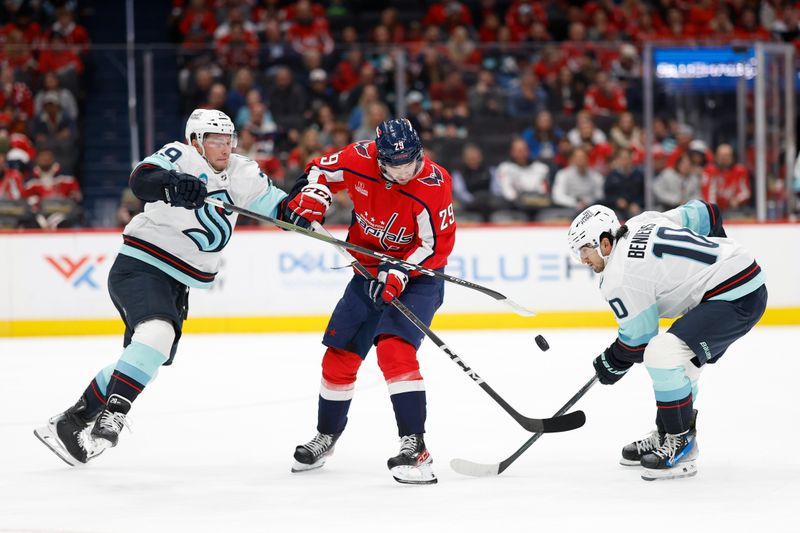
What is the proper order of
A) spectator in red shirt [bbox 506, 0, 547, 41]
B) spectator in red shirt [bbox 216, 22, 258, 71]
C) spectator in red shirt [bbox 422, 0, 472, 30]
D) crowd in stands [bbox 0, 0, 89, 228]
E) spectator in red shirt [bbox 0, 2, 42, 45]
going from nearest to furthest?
1. crowd in stands [bbox 0, 0, 89, 228]
2. spectator in red shirt [bbox 216, 22, 258, 71]
3. spectator in red shirt [bbox 0, 2, 42, 45]
4. spectator in red shirt [bbox 422, 0, 472, 30]
5. spectator in red shirt [bbox 506, 0, 547, 41]

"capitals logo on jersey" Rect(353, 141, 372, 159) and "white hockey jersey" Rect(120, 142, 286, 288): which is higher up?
"capitals logo on jersey" Rect(353, 141, 372, 159)

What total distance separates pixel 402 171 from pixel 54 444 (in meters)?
1.51

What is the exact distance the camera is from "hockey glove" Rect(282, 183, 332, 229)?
12.7 ft

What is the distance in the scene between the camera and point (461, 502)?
3.30 metres

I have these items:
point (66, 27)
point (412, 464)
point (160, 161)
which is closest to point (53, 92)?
point (66, 27)

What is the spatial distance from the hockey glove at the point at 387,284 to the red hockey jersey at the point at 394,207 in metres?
0.08

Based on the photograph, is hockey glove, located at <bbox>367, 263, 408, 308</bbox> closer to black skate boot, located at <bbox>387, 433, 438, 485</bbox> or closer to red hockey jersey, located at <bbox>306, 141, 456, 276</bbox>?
red hockey jersey, located at <bbox>306, 141, 456, 276</bbox>

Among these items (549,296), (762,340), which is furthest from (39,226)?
(762,340)

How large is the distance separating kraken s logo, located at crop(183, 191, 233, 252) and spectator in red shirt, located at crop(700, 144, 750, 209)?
5.31m

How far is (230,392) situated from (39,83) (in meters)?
4.21

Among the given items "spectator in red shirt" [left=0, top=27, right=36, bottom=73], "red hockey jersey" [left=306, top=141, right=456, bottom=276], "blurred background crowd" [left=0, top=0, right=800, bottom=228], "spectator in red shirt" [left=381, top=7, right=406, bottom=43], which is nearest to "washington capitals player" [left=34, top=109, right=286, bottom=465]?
"red hockey jersey" [left=306, top=141, right=456, bottom=276]

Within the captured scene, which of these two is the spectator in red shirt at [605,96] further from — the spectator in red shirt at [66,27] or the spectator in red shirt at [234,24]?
the spectator in red shirt at [66,27]

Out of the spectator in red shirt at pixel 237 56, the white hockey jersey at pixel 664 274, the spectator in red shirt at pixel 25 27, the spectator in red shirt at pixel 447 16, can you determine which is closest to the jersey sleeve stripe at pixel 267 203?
the white hockey jersey at pixel 664 274

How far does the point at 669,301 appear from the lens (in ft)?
12.0
